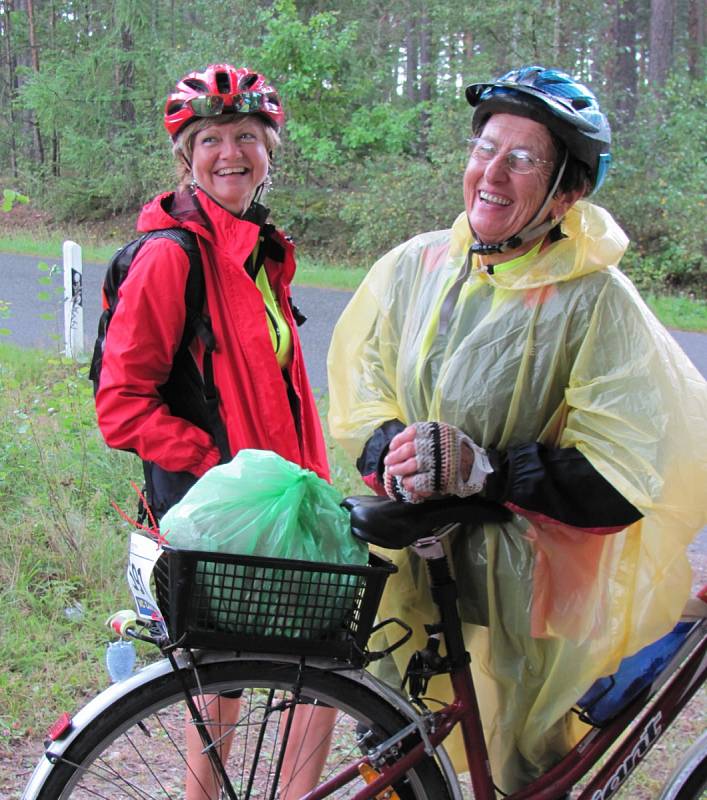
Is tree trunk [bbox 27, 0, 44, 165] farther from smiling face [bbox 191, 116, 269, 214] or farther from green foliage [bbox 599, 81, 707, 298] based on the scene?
smiling face [bbox 191, 116, 269, 214]

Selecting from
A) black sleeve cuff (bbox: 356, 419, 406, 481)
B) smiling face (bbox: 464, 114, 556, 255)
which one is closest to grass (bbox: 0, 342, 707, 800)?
black sleeve cuff (bbox: 356, 419, 406, 481)

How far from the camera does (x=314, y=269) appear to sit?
14.3 metres

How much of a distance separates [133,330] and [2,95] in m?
26.7

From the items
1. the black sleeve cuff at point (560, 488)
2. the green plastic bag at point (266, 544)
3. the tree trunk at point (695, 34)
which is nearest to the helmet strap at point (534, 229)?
the black sleeve cuff at point (560, 488)

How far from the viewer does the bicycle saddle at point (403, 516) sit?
195cm

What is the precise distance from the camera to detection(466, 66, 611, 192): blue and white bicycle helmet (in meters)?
2.03

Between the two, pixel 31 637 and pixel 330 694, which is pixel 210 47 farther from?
pixel 330 694

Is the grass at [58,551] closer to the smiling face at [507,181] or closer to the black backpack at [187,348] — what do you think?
the black backpack at [187,348]

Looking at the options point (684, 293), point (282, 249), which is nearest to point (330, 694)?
point (282, 249)

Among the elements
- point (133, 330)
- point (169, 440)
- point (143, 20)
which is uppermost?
point (143, 20)

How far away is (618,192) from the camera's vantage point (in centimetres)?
1458

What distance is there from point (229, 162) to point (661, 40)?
58.8 feet

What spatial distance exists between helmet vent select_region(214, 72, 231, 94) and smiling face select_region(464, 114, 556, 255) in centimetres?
83

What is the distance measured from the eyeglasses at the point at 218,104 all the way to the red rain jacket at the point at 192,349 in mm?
232
